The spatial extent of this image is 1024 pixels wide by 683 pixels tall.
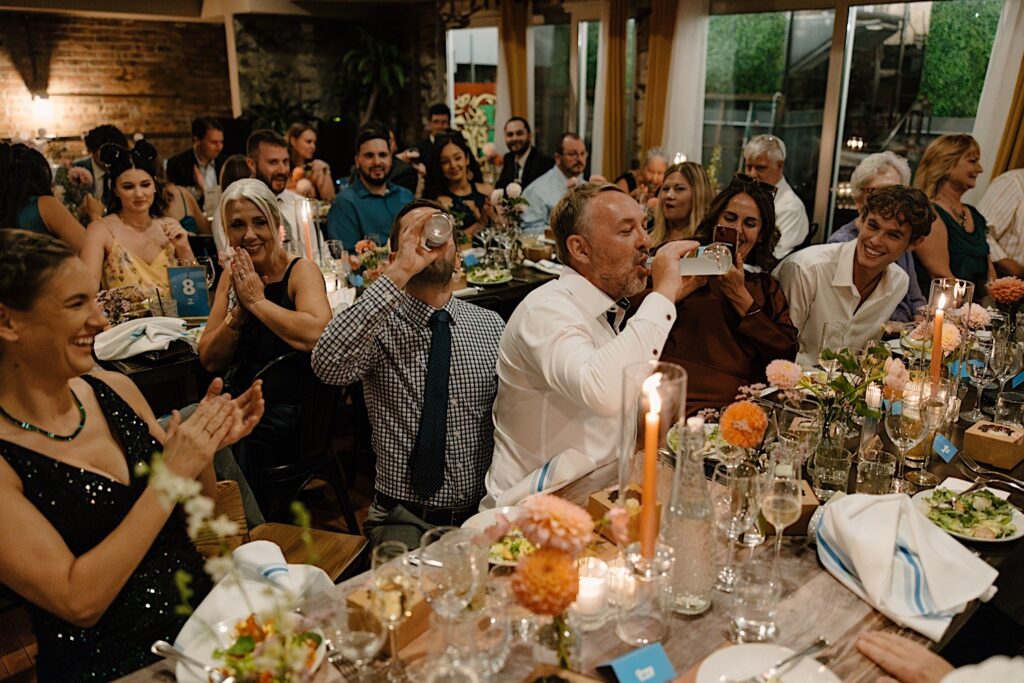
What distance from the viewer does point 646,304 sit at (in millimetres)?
1772

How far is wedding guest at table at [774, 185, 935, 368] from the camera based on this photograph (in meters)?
2.79

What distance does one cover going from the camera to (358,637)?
1.15 metres

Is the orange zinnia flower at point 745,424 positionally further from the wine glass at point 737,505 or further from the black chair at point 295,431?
the black chair at point 295,431

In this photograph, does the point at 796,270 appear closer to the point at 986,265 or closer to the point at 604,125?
the point at 986,265

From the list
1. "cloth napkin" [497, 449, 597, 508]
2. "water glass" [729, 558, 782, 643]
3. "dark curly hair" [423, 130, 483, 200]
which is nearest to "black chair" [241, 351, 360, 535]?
"cloth napkin" [497, 449, 597, 508]

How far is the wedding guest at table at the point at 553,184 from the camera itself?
5777mm

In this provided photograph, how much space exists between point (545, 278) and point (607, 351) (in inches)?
96.0

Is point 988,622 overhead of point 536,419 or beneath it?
beneath

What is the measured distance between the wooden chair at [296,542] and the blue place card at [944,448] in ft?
4.87

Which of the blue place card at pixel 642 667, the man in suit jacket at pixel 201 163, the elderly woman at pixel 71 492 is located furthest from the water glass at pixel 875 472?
the man in suit jacket at pixel 201 163

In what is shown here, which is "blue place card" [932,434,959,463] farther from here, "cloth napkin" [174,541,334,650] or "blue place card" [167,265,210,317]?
"blue place card" [167,265,210,317]

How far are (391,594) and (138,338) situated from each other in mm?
2109

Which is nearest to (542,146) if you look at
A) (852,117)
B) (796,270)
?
(852,117)

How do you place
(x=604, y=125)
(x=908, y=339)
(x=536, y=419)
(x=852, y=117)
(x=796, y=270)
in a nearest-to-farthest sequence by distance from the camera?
(x=536, y=419) → (x=908, y=339) → (x=796, y=270) → (x=852, y=117) → (x=604, y=125)
